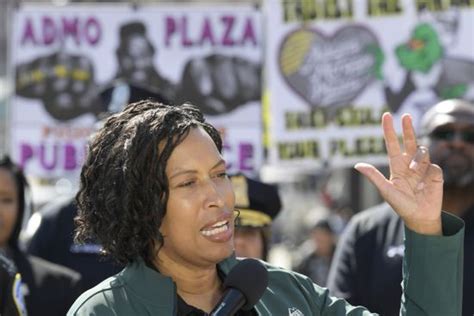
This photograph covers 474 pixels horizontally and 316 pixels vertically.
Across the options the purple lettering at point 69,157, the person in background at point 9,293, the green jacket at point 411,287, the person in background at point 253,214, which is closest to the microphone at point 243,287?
the green jacket at point 411,287

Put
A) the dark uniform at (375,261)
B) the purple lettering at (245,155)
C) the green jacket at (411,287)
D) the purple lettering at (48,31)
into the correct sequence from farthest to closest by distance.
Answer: the purple lettering at (48,31) < the purple lettering at (245,155) < the dark uniform at (375,261) < the green jacket at (411,287)

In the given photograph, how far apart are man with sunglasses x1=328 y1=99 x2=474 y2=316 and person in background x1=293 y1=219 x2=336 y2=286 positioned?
820 centimetres

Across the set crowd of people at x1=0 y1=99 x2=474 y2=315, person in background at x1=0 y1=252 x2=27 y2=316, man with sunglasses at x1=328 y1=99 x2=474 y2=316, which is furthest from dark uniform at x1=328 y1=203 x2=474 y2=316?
crowd of people at x1=0 y1=99 x2=474 y2=315

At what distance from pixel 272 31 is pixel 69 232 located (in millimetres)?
2453

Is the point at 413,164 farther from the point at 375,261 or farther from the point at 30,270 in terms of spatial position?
the point at 30,270

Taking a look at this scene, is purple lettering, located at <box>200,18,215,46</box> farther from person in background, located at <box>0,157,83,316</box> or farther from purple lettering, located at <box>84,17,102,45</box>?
person in background, located at <box>0,157,83,316</box>

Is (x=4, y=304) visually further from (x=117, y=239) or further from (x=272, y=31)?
(x=272, y=31)

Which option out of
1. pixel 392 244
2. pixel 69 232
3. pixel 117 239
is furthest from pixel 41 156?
pixel 117 239

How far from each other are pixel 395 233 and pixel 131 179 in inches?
94.9

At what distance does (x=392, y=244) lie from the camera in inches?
196

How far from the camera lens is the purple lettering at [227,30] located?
7.66 m

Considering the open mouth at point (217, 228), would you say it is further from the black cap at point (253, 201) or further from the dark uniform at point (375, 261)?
the dark uniform at point (375, 261)

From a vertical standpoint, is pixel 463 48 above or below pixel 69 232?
above

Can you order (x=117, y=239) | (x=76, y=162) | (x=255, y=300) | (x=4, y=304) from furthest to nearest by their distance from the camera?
(x=76, y=162) → (x=4, y=304) → (x=117, y=239) → (x=255, y=300)
